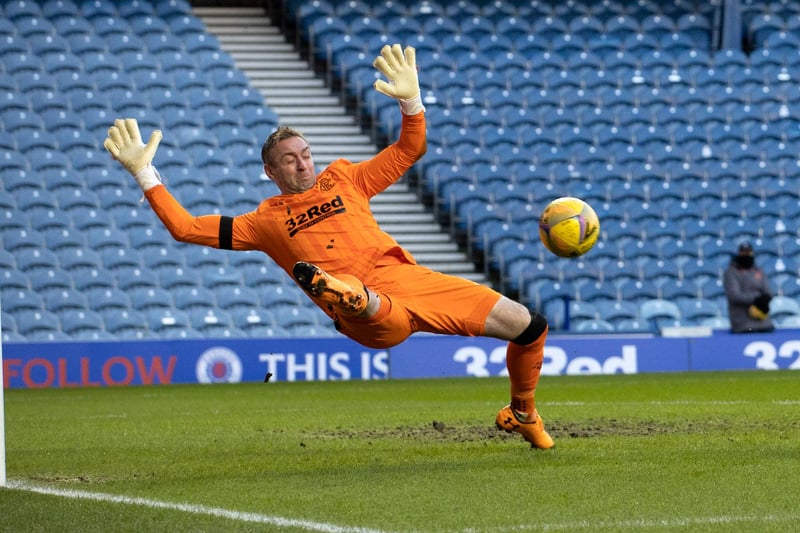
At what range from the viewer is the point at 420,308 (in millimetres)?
7172

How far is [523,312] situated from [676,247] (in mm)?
14363

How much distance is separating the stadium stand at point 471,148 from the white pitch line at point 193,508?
12.0 m

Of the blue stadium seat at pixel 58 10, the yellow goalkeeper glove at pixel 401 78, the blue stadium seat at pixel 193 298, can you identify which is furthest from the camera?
the blue stadium seat at pixel 58 10

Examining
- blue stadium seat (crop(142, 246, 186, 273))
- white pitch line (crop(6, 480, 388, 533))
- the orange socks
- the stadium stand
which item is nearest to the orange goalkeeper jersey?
the orange socks

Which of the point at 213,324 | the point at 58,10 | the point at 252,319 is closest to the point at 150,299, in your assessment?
the point at 213,324

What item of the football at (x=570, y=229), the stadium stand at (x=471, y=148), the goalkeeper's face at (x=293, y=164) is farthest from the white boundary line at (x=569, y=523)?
the stadium stand at (x=471, y=148)

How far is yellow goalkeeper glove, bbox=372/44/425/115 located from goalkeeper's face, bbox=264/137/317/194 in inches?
21.5

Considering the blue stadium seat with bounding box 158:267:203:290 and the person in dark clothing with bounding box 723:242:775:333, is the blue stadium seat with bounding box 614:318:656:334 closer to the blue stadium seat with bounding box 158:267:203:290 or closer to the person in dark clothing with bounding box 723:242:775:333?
the person in dark clothing with bounding box 723:242:775:333

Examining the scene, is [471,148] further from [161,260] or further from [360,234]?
[360,234]

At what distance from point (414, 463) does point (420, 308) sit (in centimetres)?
91

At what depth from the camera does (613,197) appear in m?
21.8

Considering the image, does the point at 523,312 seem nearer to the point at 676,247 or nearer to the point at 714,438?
the point at 714,438

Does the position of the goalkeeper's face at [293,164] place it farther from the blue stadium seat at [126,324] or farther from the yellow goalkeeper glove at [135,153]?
the blue stadium seat at [126,324]

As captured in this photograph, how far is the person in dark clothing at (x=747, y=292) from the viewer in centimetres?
1758
